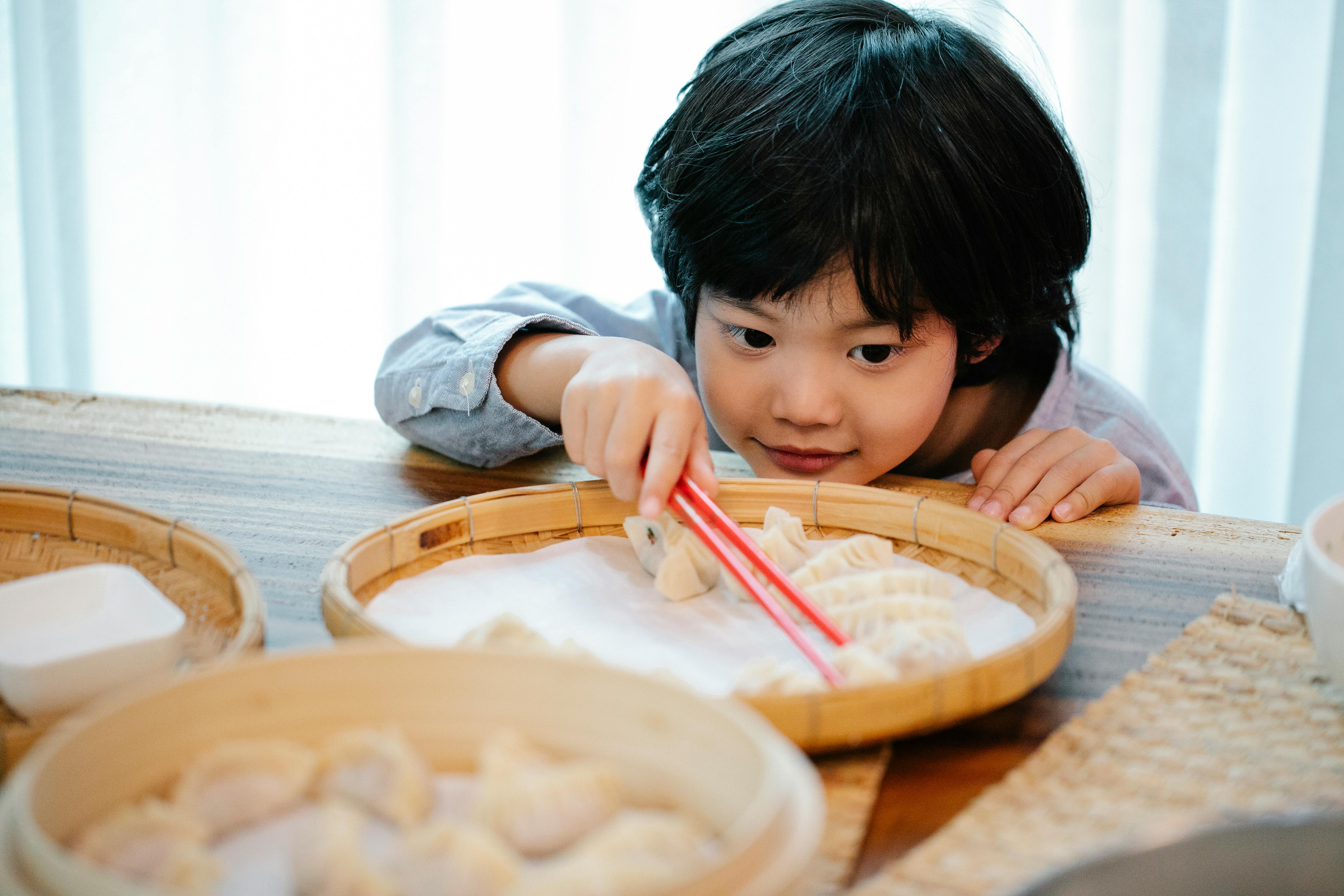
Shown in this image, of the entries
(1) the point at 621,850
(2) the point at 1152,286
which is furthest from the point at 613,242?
(1) the point at 621,850

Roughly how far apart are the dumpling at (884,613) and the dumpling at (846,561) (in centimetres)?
8

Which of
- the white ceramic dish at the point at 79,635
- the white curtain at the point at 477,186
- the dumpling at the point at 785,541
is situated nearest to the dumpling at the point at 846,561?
the dumpling at the point at 785,541

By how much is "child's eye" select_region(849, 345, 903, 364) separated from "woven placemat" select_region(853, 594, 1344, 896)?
458 millimetres

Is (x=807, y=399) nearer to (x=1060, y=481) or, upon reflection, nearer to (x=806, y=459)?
(x=806, y=459)

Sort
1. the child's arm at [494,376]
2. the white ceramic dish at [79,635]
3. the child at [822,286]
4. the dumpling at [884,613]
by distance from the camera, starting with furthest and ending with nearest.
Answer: the child's arm at [494,376] → the child at [822,286] → the dumpling at [884,613] → the white ceramic dish at [79,635]

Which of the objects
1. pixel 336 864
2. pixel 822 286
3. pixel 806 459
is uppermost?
pixel 822 286

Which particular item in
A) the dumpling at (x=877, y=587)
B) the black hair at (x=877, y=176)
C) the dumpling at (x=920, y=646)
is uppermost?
the black hair at (x=877, y=176)

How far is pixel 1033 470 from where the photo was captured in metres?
1.04

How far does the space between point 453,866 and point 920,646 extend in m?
0.32

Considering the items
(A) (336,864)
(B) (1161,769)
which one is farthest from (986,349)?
(A) (336,864)

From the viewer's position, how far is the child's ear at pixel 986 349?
4.00ft

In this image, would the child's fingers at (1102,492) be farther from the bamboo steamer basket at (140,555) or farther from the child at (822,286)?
the bamboo steamer basket at (140,555)

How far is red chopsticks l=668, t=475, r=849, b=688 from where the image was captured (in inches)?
26.0

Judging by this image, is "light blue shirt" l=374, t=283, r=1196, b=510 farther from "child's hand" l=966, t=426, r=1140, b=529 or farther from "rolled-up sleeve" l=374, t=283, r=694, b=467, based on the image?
→ "child's hand" l=966, t=426, r=1140, b=529
